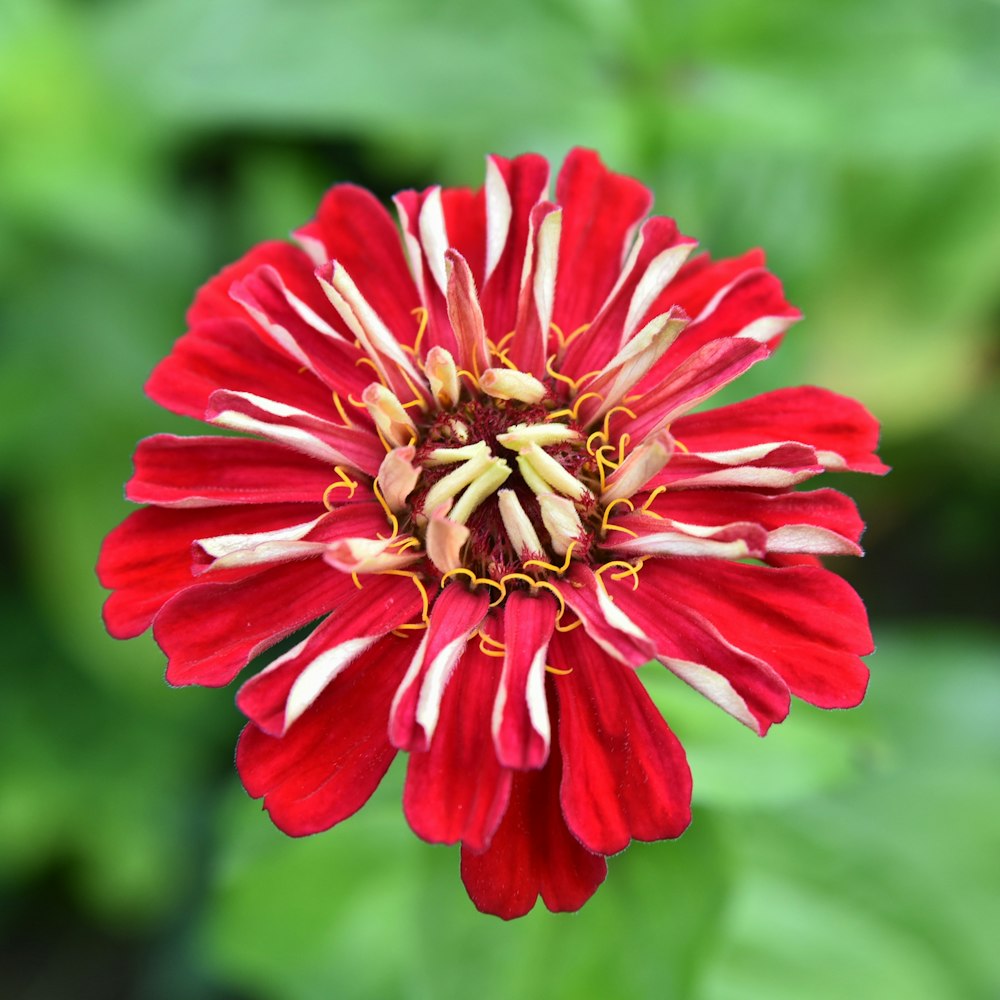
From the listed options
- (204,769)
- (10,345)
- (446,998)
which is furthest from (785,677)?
(10,345)

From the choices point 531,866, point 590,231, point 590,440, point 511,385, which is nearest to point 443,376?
point 511,385

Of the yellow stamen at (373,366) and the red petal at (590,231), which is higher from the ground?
the red petal at (590,231)

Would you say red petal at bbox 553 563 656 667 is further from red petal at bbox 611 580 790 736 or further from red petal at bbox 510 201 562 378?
red petal at bbox 510 201 562 378

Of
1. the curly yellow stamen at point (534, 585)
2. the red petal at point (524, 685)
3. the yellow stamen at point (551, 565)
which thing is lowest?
the red petal at point (524, 685)

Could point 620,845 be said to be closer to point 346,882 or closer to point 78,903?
point 346,882

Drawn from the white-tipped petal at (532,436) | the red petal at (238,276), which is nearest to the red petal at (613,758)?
the white-tipped petal at (532,436)

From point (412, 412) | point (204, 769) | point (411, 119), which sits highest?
point (411, 119)

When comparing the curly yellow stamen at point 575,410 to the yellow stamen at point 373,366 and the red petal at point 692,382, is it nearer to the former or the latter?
the red petal at point 692,382
